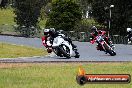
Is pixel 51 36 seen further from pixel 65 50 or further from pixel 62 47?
pixel 65 50

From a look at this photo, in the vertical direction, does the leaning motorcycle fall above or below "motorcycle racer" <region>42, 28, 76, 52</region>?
below

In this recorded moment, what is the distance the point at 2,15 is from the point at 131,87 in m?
103

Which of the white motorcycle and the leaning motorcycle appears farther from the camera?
the leaning motorcycle

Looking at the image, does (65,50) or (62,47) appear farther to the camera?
(65,50)

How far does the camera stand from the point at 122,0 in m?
62.3

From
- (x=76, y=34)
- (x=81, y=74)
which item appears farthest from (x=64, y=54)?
(x=76, y=34)

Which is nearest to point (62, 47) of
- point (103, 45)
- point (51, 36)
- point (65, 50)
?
point (65, 50)

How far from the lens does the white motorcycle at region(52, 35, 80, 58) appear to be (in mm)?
25562

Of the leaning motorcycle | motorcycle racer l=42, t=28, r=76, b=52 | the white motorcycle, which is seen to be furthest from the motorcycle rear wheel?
the leaning motorcycle

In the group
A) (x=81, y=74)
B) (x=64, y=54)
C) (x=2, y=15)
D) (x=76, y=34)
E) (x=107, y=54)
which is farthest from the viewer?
(x=2, y=15)

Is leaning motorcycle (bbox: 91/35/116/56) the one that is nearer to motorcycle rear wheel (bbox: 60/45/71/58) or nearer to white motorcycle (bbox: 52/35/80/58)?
white motorcycle (bbox: 52/35/80/58)

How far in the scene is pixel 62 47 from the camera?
25.9 meters

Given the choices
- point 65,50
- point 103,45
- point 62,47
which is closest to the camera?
point 62,47

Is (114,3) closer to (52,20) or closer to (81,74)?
(52,20)
